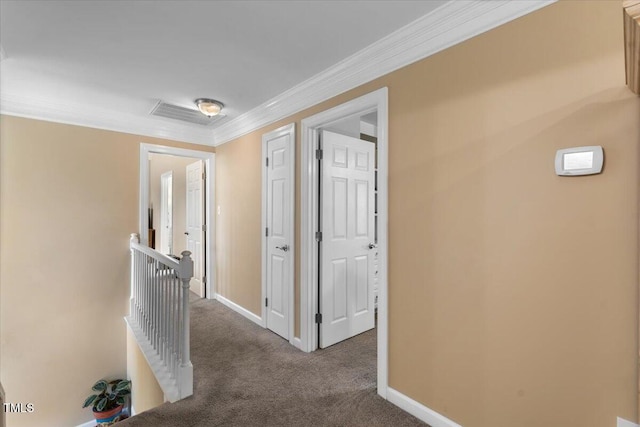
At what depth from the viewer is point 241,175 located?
3648 mm

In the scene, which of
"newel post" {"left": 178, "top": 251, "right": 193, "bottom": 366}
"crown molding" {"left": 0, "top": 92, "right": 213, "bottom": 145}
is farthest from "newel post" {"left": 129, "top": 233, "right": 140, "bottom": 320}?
"newel post" {"left": 178, "top": 251, "right": 193, "bottom": 366}

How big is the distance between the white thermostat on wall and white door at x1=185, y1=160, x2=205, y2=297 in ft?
13.2

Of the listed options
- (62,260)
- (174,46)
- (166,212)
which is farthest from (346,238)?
(166,212)

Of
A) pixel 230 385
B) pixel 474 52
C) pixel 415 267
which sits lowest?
pixel 230 385

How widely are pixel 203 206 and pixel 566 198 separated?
13.3 feet

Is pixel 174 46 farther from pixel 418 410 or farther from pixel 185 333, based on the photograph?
pixel 418 410

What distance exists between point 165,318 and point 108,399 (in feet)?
5.48

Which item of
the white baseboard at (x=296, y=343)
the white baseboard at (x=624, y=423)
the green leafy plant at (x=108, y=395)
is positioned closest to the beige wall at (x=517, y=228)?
the white baseboard at (x=624, y=423)

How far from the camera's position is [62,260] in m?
3.12

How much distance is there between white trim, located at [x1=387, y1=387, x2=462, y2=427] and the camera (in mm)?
1725

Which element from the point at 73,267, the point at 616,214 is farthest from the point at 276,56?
the point at 73,267

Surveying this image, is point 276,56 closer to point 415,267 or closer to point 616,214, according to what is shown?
point 415,267

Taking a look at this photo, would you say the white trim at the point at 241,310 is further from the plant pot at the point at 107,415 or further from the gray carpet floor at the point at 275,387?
the plant pot at the point at 107,415

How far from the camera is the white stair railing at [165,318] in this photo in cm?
204
